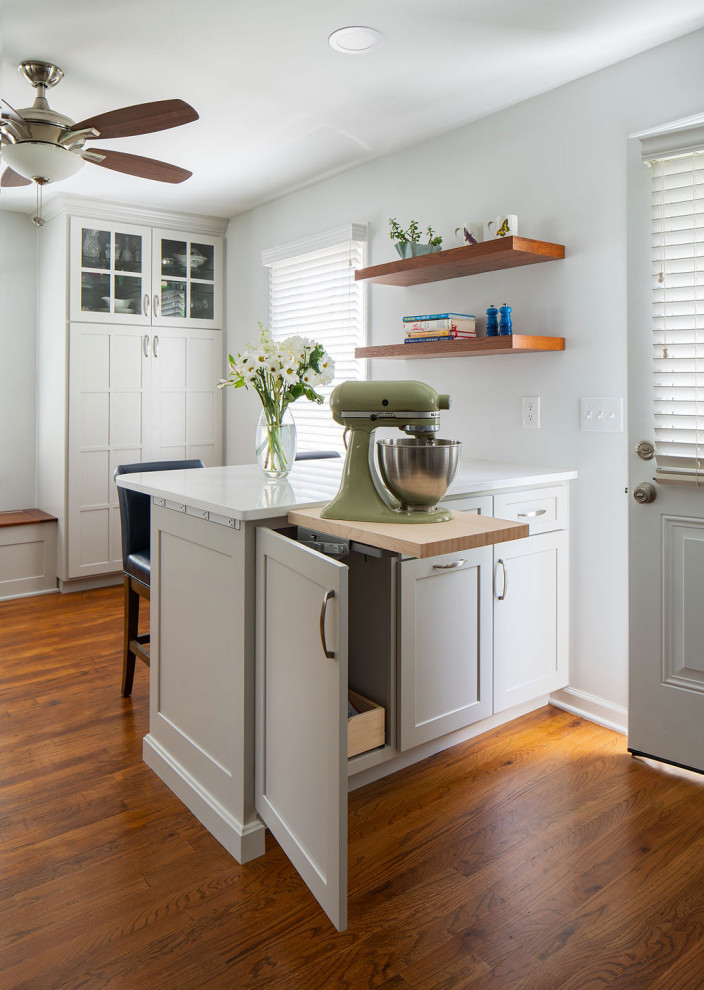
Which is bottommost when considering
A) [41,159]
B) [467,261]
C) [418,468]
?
[418,468]

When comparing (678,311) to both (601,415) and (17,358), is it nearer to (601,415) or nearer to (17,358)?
(601,415)

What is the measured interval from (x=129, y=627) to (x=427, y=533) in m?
1.69

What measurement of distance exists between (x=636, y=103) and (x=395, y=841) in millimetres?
2554

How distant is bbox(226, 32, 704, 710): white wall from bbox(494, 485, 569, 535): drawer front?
11cm

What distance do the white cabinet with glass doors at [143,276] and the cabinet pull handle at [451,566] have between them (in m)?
3.18

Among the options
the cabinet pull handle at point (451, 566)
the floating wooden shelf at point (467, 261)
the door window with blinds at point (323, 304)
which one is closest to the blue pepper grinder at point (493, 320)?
the floating wooden shelf at point (467, 261)

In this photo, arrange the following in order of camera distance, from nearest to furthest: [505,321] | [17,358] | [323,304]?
1. [505,321]
2. [323,304]
3. [17,358]

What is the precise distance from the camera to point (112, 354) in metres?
4.45

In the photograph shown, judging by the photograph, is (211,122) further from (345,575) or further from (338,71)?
(345,575)

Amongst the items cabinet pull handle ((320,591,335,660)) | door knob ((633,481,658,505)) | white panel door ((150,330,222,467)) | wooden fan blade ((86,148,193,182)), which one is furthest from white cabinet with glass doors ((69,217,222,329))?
cabinet pull handle ((320,591,335,660))

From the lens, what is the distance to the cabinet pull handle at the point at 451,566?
2.12 meters

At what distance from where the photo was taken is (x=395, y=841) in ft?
6.27

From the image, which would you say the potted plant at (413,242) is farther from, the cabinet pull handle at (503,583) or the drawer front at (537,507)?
the cabinet pull handle at (503,583)

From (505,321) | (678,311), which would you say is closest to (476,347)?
(505,321)
